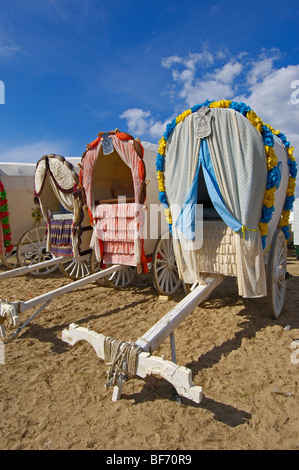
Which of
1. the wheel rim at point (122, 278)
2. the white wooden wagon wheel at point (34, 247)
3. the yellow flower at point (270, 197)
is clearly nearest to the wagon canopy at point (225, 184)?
the yellow flower at point (270, 197)

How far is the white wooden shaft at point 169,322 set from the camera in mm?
2155

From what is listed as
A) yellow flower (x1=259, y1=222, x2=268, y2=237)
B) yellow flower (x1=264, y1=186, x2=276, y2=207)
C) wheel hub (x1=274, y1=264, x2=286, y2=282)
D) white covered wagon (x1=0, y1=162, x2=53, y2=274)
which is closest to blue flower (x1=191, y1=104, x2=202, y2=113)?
yellow flower (x1=264, y1=186, x2=276, y2=207)

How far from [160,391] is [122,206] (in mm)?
2810

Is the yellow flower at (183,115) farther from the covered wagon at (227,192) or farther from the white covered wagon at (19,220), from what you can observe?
the white covered wagon at (19,220)

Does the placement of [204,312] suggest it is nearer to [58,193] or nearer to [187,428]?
[187,428]

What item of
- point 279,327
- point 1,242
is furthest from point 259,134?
point 1,242

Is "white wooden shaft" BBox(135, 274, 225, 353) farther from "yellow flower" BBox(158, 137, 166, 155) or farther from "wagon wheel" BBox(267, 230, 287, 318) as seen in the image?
"yellow flower" BBox(158, 137, 166, 155)

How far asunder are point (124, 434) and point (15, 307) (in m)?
1.67

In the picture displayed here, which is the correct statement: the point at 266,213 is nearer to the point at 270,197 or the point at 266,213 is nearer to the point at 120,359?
the point at 270,197

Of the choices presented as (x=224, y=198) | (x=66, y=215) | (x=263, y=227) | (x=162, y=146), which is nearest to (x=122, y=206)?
(x=162, y=146)

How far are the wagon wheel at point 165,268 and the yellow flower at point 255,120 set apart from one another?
216 cm

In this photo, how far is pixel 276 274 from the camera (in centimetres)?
360

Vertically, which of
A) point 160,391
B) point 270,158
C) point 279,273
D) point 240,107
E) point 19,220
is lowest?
point 160,391
